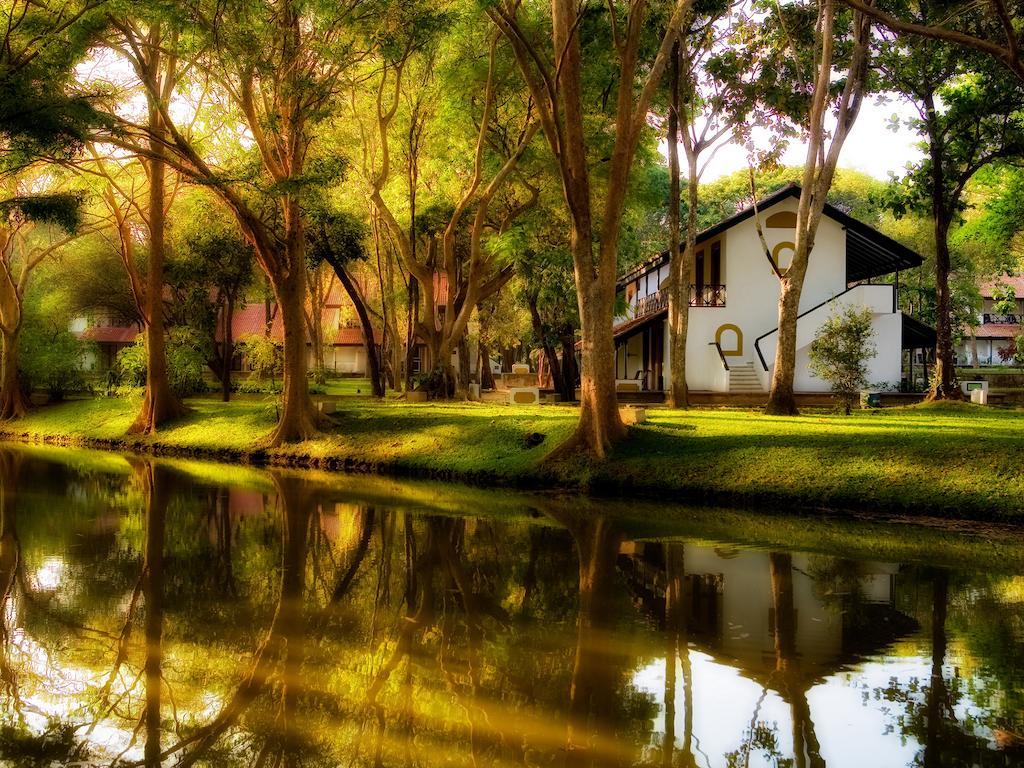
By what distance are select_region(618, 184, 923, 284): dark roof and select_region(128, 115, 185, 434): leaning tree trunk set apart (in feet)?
57.8

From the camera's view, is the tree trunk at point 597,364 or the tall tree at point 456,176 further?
the tall tree at point 456,176

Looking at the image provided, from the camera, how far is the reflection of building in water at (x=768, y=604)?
747 cm

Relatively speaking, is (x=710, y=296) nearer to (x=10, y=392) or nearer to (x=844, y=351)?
(x=844, y=351)

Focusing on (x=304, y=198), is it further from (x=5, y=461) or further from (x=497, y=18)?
(x=5, y=461)

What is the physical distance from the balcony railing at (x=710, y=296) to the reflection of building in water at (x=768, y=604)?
23.8m

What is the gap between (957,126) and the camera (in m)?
25.5

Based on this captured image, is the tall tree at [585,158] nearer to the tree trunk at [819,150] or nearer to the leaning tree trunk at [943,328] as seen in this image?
the tree trunk at [819,150]

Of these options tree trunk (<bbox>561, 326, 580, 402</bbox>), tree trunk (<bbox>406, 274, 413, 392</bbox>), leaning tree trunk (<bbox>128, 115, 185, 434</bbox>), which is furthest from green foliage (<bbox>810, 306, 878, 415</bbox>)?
leaning tree trunk (<bbox>128, 115, 185, 434</bbox>)

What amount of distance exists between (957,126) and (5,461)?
26.2 m

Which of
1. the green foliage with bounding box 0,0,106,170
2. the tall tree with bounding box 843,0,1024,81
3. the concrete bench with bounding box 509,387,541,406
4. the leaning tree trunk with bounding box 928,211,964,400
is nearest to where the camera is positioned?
the tall tree with bounding box 843,0,1024,81

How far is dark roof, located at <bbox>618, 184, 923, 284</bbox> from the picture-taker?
109ft

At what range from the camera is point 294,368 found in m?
23.5

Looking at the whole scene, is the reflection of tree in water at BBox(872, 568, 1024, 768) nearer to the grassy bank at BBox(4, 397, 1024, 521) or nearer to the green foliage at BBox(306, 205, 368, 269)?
the grassy bank at BBox(4, 397, 1024, 521)

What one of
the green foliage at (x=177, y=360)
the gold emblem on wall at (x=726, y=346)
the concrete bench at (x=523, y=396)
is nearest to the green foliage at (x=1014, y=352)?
the gold emblem on wall at (x=726, y=346)
